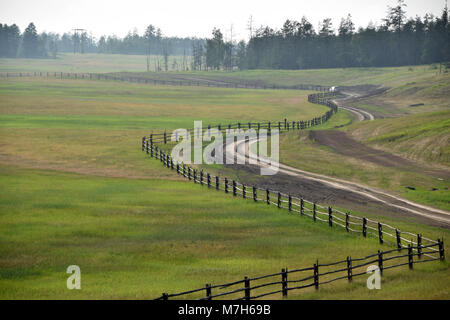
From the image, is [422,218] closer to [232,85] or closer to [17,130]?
[17,130]

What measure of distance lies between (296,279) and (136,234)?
9.07m

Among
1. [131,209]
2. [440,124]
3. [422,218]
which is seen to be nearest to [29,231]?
[131,209]

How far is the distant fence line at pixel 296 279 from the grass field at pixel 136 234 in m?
0.60

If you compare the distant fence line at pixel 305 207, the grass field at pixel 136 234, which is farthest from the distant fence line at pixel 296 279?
the distant fence line at pixel 305 207

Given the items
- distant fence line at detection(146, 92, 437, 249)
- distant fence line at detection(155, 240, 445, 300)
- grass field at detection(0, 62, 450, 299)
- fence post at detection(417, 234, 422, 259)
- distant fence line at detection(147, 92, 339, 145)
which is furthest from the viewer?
distant fence line at detection(147, 92, 339, 145)

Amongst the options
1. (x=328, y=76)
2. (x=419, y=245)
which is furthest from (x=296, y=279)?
(x=328, y=76)

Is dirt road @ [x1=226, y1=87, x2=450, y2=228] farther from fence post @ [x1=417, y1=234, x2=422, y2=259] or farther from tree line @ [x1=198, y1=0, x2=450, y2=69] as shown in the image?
tree line @ [x1=198, y1=0, x2=450, y2=69]

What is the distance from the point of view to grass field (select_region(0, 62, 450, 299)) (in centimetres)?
2194

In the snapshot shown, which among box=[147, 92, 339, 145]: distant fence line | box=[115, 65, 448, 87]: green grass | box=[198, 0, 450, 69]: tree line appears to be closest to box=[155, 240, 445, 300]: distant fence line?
box=[147, 92, 339, 145]: distant fence line

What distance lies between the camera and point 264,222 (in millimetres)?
32312

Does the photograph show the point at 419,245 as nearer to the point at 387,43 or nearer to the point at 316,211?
the point at 316,211

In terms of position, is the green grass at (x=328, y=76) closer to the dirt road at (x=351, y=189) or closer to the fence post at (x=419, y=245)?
the dirt road at (x=351, y=189)

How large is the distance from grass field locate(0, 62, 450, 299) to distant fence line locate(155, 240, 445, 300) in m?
0.60

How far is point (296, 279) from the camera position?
23.2 meters
